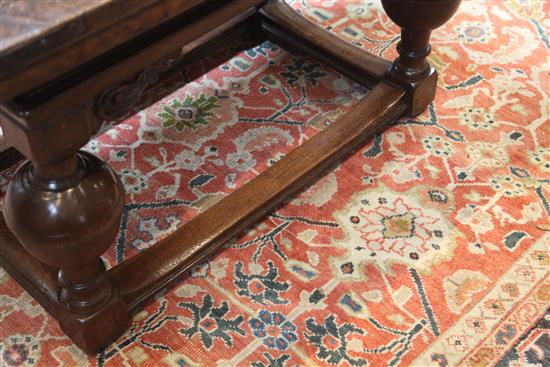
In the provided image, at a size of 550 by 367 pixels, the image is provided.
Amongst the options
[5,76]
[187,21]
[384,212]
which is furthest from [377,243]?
[5,76]

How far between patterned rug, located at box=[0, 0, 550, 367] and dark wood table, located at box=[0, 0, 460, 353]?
2.8 inches

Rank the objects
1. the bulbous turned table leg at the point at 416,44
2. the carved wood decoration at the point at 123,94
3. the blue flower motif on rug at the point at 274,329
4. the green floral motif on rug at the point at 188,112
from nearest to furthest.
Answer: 1. the carved wood decoration at the point at 123,94
2. the blue flower motif on rug at the point at 274,329
3. the bulbous turned table leg at the point at 416,44
4. the green floral motif on rug at the point at 188,112

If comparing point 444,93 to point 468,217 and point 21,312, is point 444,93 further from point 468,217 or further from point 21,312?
point 21,312

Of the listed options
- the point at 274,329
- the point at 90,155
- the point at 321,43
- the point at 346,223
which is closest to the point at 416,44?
the point at 321,43

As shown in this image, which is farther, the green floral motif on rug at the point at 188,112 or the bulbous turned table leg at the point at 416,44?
the green floral motif on rug at the point at 188,112

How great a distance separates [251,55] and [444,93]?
1.69ft

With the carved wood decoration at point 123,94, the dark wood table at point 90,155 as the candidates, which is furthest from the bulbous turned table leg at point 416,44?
the carved wood decoration at point 123,94

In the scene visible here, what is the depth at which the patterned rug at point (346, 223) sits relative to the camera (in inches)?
59.6

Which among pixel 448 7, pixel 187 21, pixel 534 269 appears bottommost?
pixel 534 269

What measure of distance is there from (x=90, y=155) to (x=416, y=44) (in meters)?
0.89

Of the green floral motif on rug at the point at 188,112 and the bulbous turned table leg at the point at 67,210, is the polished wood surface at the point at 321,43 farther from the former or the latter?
the bulbous turned table leg at the point at 67,210

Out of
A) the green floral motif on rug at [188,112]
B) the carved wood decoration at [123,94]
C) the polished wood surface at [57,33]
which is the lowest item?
the green floral motif on rug at [188,112]

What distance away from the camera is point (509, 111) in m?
2.03

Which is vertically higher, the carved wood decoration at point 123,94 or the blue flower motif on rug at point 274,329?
the carved wood decoration at point 123,94
